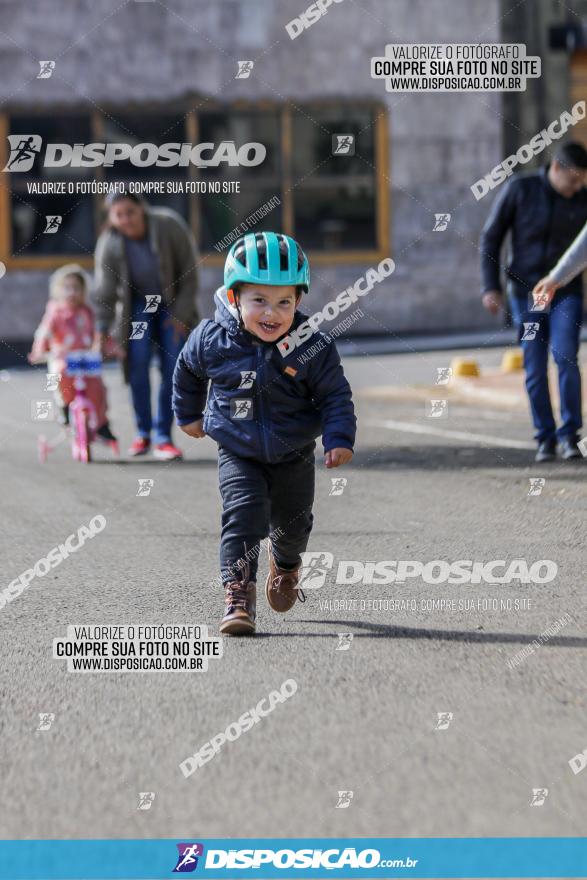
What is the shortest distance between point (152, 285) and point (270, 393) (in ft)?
18.0

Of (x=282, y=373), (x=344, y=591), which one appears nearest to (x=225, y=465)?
(x=282, y=373)

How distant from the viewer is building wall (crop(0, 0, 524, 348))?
23719 millimetres

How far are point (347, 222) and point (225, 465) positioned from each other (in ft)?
62.2

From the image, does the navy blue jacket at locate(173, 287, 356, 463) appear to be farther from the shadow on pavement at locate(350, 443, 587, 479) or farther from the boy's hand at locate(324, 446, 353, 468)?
the shadow on pavement at locate(350, 443, 587, 479)

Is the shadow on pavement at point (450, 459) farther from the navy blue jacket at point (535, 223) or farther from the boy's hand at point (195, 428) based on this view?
the boy's hand at point (195, 428)

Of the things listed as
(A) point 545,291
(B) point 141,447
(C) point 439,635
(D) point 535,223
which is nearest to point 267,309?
(C) point 439,635

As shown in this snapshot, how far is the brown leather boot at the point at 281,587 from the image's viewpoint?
5984 mm

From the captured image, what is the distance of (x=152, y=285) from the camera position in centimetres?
1104

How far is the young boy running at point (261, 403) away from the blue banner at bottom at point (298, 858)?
2.03 meters

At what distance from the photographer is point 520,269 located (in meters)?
10.3
